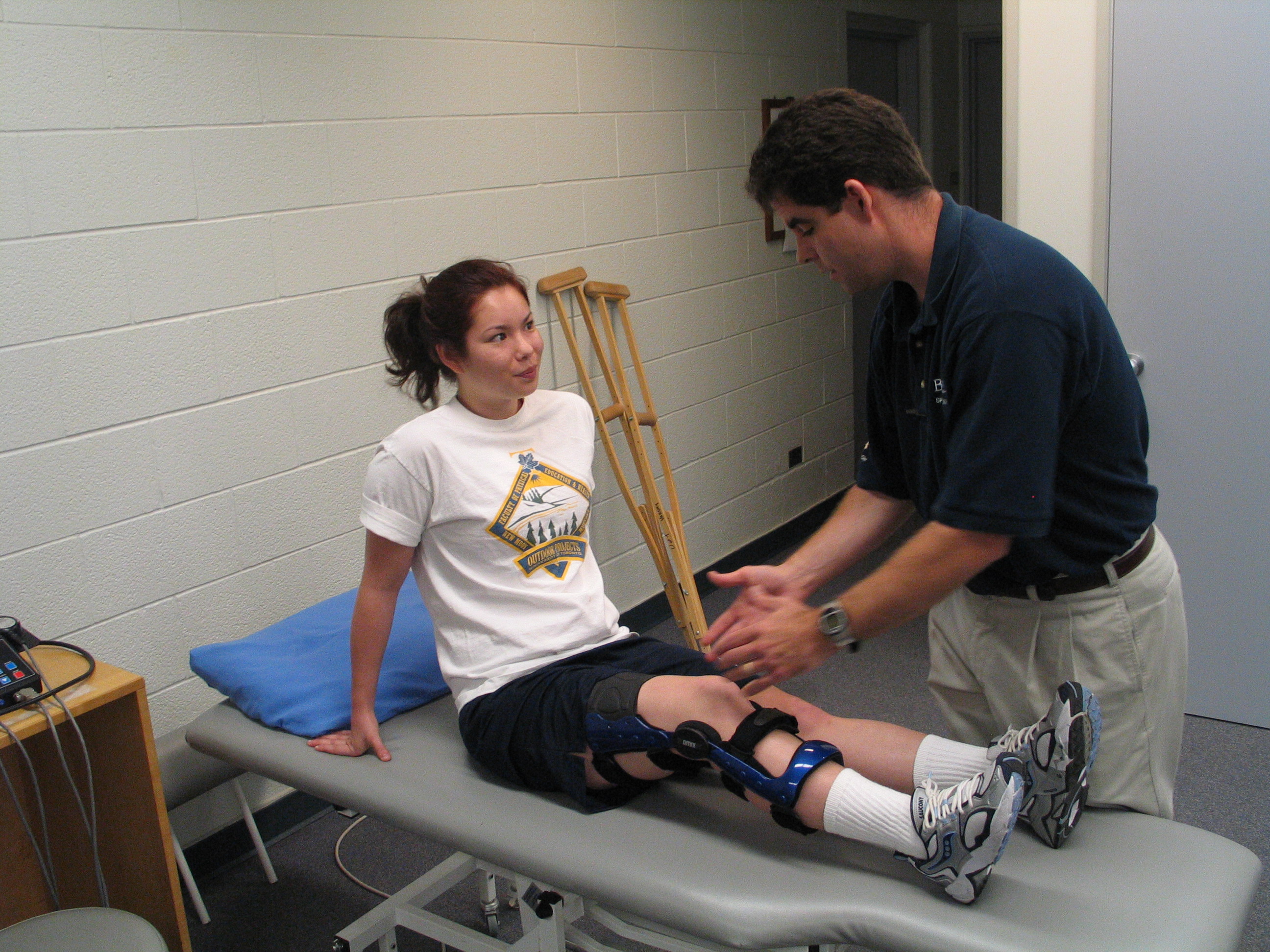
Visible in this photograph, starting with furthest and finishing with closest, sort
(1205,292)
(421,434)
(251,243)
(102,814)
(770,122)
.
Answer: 1. (770,122)
2. (1205,292)
3. (251,243)
4. (102,814)
5. (421,434)

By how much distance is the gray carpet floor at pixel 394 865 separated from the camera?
2.21 metres

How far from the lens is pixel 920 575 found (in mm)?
1326

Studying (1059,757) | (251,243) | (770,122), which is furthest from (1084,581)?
(770,122)

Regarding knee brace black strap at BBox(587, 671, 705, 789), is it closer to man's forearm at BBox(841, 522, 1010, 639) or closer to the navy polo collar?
man's forearm at BBox(841, 522, 1010, 639)

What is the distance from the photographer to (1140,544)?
1.49m

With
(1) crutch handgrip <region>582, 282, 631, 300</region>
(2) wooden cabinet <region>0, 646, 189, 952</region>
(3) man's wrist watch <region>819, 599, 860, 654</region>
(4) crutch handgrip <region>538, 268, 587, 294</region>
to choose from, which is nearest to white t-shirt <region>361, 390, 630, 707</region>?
(2) wooden cabinet <region>0, 646, 189, 952</region>

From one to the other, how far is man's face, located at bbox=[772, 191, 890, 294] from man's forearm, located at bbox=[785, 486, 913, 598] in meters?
0.42

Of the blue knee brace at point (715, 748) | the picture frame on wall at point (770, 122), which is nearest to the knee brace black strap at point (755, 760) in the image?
the blue knee brace at point (715, 748)

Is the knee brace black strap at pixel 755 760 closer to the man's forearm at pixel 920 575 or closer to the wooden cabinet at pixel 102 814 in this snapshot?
the man's forearm at pixel 920 575

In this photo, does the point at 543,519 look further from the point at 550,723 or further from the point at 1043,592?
the point at 1043,592

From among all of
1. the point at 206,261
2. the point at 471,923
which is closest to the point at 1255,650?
the point at 471,923

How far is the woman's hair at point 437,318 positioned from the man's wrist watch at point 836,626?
33.6 inches

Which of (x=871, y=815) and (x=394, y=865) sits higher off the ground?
(x=871, y=815)

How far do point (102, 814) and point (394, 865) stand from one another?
665 mm
